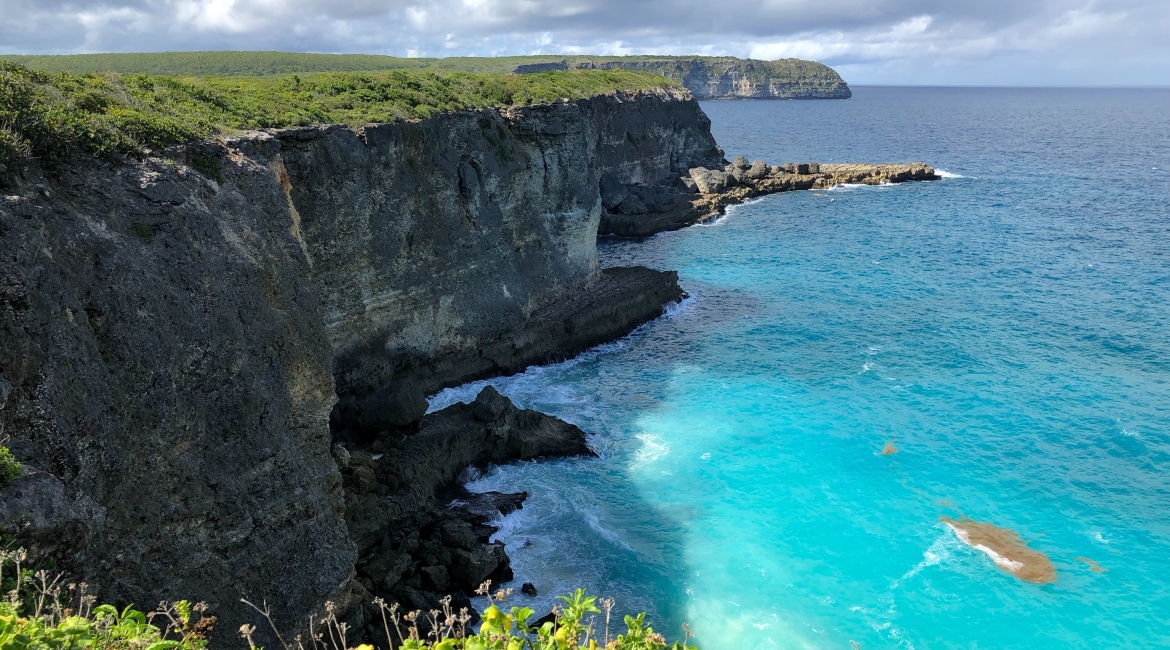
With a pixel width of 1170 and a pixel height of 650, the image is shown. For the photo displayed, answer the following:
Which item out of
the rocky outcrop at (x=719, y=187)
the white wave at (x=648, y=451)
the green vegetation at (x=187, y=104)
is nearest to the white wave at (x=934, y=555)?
the white wave at (x=648, y=451)

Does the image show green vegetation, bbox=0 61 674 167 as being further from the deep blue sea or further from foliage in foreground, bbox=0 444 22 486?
the deep blue sea

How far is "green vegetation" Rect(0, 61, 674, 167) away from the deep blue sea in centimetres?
1531

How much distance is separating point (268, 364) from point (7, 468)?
7378 mm

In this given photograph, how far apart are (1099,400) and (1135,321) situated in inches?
500

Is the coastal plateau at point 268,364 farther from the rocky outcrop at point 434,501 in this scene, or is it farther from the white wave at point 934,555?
the white wave at point 934,555

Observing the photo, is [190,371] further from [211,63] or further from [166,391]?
[211,63]

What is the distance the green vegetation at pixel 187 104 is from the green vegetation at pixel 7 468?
7.50m

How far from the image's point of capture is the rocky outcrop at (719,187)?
73188 mm

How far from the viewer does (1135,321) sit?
45219 millimetres

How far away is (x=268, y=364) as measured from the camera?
20.3 metres

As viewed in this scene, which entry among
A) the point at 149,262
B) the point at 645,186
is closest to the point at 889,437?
the point at 149,262

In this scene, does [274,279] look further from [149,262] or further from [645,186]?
[645,186]

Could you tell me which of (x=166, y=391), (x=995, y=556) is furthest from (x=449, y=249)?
(x=995, y=556)

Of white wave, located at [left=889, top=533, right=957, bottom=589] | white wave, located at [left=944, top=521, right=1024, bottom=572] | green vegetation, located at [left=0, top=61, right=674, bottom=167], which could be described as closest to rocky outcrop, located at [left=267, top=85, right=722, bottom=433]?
green vegetation, located at [left=0, top=61, right=674, bottom=167]
